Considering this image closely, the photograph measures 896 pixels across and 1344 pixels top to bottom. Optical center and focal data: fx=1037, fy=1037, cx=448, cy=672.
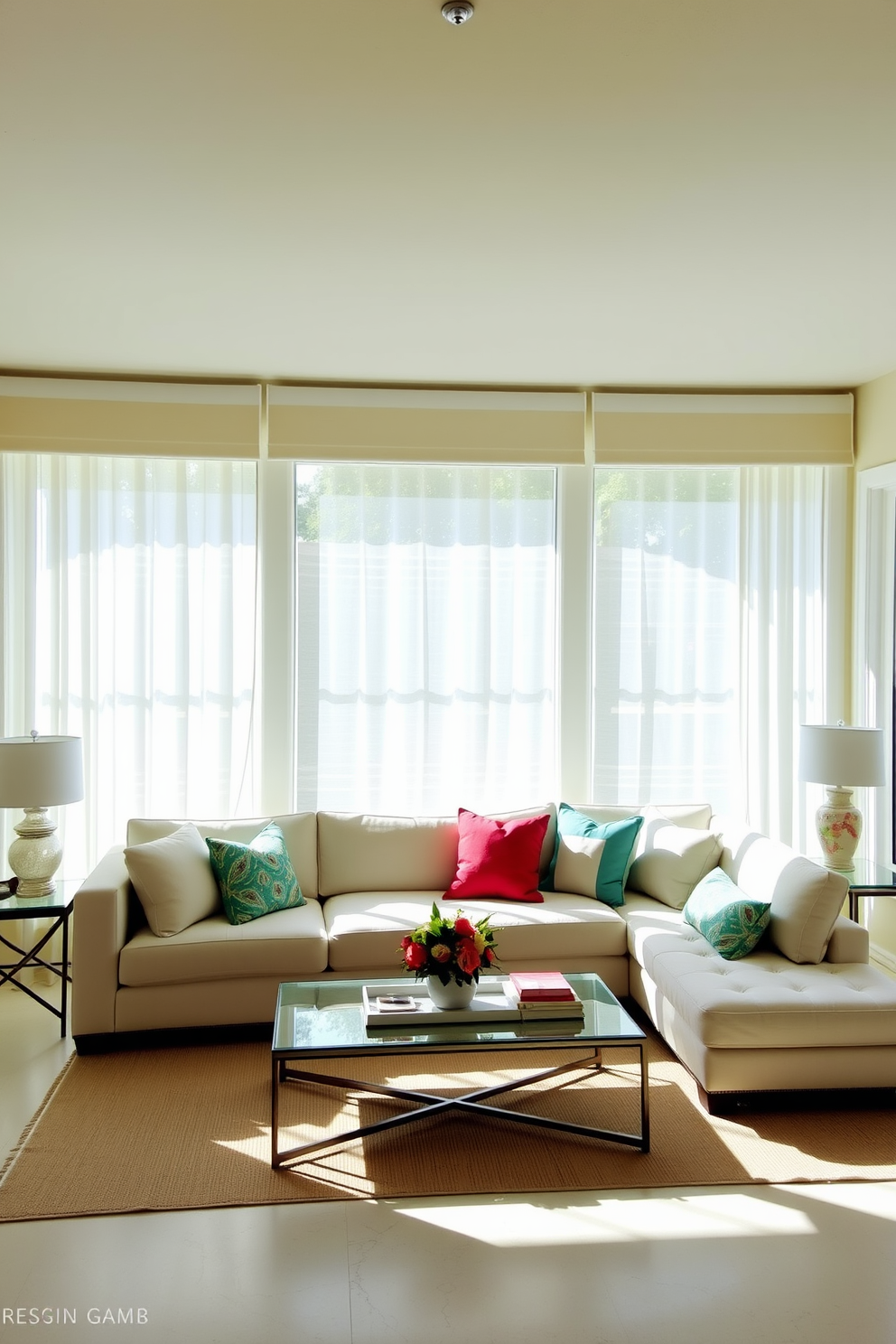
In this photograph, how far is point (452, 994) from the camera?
3271 millimetres

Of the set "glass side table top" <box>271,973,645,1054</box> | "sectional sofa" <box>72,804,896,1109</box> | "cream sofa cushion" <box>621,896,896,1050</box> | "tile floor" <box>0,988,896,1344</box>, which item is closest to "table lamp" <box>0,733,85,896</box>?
"sectional sofa" <box>72,804,896,1109</box>

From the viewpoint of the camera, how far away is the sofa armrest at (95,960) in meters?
3.90

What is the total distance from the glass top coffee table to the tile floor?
323 mm

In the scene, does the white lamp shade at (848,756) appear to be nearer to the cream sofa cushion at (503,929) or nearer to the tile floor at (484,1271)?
the cream sofa cushion at (503,929)

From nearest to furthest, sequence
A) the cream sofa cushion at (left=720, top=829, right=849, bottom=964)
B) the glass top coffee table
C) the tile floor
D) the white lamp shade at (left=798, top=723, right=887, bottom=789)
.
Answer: the tile floor, the glass top coffee table, the cream sofa cushion at (left=720, top=829, right=849, bottom=964), the white lamp shade at (left=798, top=723, right=887, bottom=789)

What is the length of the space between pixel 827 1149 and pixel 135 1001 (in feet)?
8.14

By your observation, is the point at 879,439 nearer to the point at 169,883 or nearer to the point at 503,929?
the point at 503,929

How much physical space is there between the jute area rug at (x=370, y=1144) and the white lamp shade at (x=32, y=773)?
41.0 inches

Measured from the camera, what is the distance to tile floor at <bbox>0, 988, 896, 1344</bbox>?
232 centimetres

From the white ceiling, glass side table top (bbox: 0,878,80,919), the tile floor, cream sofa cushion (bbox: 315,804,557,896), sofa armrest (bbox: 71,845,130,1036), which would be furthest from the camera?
cream sofa cushion (bbox: 315,804,557,896)

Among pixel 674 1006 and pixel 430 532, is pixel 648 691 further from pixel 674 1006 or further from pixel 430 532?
pixel 674 1006

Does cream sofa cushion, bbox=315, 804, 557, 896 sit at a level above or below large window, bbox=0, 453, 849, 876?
below

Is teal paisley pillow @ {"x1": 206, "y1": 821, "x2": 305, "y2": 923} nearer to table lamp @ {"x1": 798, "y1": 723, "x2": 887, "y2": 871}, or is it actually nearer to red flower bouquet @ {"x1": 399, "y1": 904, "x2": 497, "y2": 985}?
red flower bouquet @ {"x1": 399, "y1": 904, "x2": 497, "y2": 985}

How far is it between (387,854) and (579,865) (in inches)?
34.4
